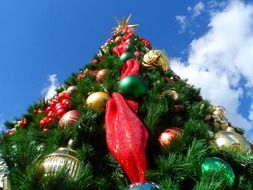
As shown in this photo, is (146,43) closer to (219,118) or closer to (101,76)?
(219,118)

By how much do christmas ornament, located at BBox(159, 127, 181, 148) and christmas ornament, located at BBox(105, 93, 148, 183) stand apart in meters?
0.13

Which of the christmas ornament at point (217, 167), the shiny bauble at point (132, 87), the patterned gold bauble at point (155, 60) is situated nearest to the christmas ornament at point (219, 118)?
the patterned gold bauble at point (155, 60)

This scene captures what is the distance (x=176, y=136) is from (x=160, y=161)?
26 cm

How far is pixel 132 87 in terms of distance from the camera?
9.42 ft

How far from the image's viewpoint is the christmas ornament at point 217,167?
186 centimetres

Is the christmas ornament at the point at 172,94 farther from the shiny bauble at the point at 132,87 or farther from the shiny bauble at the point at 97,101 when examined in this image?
the shiny bauble at the point at 97,101

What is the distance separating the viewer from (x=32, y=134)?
2373 mm

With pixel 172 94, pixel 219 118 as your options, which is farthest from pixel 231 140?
pixel 219 118

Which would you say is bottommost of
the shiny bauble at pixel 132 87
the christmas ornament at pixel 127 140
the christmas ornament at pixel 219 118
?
the christmas ornament at pixel 127 140

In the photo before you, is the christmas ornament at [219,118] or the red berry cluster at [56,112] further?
the christmas ornament at [219,118]

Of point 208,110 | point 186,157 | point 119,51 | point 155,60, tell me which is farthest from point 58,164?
point 119,51

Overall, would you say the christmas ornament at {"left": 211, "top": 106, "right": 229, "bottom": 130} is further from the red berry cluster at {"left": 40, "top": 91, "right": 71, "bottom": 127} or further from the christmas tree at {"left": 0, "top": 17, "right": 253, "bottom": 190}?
the red berry cluster at {"left": 40, "top": 91, "right": 71, "bottom": 127}

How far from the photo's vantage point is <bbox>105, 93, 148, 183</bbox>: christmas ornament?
2.03 meters

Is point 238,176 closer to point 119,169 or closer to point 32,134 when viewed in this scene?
point 119,169
